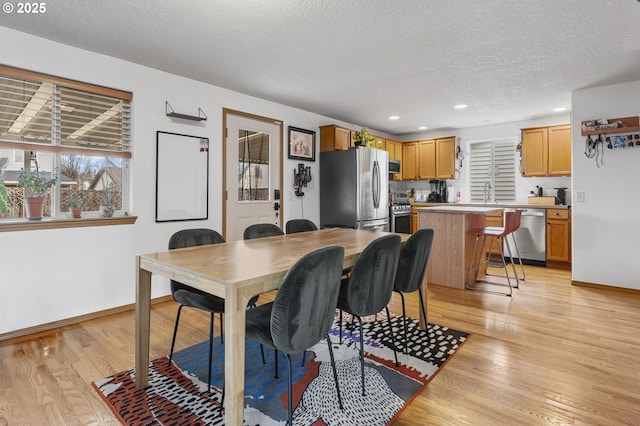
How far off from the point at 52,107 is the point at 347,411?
3325mm

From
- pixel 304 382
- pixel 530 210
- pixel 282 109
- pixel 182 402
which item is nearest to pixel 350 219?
pixel 282 109

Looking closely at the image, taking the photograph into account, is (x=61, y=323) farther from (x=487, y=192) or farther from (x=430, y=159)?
(x=487, y=192)

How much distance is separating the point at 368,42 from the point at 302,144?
2399 mm

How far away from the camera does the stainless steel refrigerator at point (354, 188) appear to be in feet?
16.4

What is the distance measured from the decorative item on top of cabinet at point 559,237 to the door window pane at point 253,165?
4.23 metres

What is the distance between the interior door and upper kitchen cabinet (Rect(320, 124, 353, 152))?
87 centimetres

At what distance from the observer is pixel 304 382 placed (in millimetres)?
2023

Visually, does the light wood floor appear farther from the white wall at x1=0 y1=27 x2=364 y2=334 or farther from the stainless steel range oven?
the stainless steel range oven

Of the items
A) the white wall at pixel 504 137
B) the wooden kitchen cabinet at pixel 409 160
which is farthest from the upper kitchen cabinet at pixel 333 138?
the white wall at pixel 504 137

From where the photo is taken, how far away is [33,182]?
2.81m

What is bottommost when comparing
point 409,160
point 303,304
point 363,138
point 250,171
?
point 303,304

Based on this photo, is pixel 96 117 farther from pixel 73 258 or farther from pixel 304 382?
pixel 304 382

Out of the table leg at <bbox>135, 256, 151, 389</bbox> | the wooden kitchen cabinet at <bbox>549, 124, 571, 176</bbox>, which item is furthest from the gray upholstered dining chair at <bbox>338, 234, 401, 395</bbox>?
the wooden kitchen cabinet at <bbox>549, 124, 571, 176</bbox>

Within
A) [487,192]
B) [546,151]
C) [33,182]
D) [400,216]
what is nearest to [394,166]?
[400,216]
